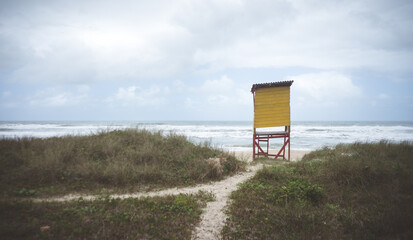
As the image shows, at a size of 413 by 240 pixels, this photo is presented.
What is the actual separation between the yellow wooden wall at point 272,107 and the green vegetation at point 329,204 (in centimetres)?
443

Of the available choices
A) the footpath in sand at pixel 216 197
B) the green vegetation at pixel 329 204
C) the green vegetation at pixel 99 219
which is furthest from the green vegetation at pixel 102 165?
the green vegetation at pixel 329 204

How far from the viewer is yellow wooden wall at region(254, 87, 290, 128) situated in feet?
40.8

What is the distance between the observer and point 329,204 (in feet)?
18.6

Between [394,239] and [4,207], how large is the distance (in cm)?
881

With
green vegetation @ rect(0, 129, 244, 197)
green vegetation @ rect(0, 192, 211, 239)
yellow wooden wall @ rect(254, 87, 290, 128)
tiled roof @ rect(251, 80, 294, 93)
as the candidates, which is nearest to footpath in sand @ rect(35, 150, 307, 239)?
green vegetation @ rect(0, 192, 211, 239)

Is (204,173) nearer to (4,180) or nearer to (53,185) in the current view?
(53,185)

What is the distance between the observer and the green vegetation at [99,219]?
393 centimetres

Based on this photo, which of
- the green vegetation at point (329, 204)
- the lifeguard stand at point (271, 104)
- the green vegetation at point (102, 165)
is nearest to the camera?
the green vegetation at point (329, 204)

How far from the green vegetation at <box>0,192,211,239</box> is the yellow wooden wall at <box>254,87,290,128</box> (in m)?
8.53

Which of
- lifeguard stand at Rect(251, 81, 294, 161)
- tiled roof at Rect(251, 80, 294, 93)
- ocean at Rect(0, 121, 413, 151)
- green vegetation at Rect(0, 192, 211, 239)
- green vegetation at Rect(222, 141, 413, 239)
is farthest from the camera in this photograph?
ocean at Rect(0, 121, 413, 151)

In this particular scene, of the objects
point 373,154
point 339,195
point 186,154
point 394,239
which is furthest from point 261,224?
point 373,154

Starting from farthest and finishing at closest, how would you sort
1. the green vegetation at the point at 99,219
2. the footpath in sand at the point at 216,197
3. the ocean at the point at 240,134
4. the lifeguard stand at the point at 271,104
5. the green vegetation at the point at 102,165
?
the ocean at the point at 240,134, the lifeguard stand at the point at 271,104, the green vegetation at the point at 102,165, the footpath in sand at the point at 216,197, the green vegetation at the point at 99,219

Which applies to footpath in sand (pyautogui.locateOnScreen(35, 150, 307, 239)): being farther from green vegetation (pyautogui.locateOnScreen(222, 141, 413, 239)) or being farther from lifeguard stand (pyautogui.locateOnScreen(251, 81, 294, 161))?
lifeguard stand (pyautogui.locateOnScreen(251, 81, 294, 161))

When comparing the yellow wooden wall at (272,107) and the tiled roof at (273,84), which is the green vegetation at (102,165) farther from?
the tiled roof at (273,84)
